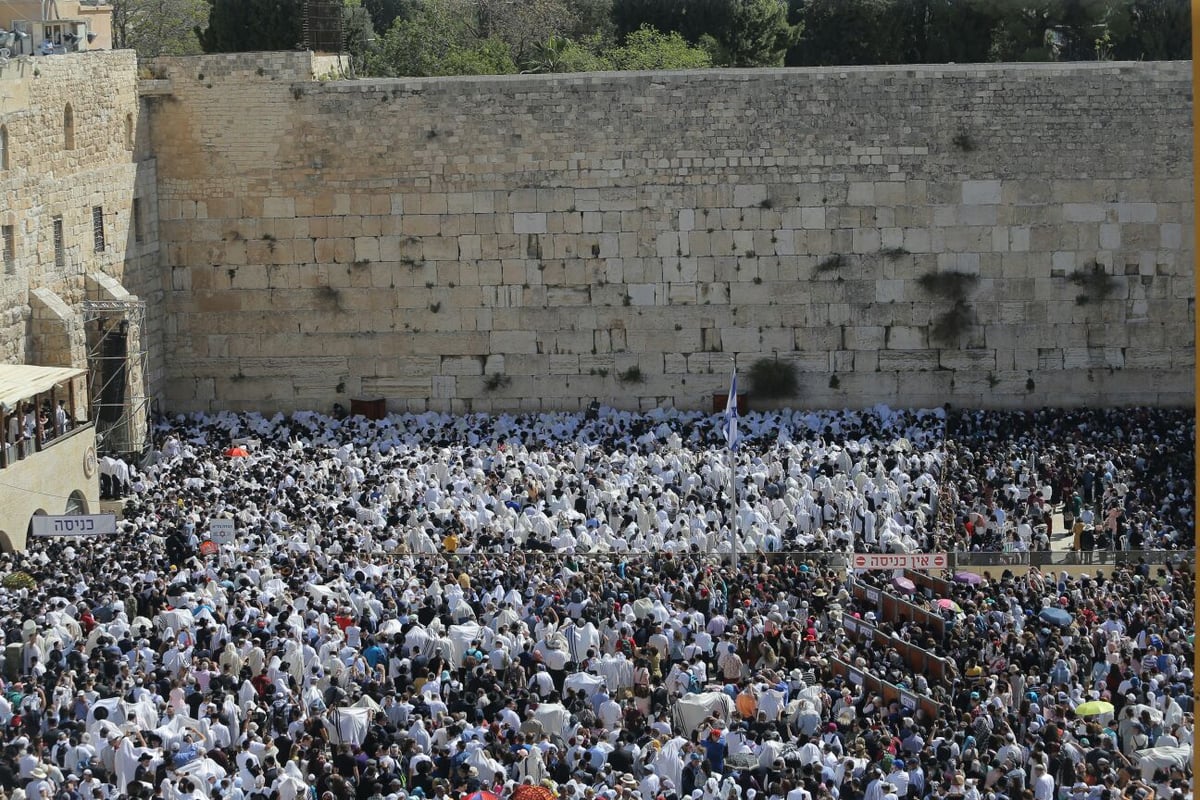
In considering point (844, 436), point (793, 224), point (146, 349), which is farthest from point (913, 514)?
point (146, 349)

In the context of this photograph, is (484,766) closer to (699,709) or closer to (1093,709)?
(699,709)

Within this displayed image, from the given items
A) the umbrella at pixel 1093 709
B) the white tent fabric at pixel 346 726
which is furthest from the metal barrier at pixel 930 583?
the white tent fabric at pixel 346 726

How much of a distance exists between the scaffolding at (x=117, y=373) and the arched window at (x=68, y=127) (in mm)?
2374

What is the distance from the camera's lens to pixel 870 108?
3362 centimetres

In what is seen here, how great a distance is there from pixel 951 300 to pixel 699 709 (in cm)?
1569

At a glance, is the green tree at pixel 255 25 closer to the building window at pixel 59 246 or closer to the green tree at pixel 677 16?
the green tree at pixel 677 16

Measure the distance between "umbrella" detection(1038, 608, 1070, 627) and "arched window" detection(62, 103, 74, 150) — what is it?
1699cm

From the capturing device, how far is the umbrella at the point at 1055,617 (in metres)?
21.8

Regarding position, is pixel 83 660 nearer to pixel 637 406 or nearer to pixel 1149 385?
pixel 637 406

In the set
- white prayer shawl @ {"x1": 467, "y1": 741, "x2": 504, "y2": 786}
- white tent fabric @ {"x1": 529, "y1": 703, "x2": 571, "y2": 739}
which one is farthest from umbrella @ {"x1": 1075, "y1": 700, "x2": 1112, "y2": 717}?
white prayer shawl @ {"x1": 467, "y1": 741, "x2": 504, "y2": 786}

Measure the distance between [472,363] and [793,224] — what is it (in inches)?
224

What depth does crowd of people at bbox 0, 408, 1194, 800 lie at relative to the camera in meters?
18.1

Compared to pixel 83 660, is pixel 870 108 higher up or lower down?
higher up

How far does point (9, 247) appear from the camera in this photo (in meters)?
30.0
